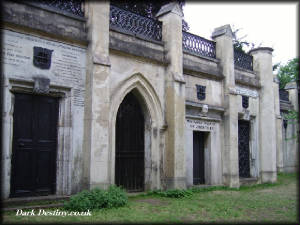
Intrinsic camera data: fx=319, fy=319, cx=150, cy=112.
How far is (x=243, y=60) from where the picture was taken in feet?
47.4

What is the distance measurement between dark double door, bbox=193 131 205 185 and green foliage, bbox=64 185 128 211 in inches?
179

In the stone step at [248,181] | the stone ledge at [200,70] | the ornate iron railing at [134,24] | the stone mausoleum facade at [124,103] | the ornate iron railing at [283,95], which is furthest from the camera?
the ornate iron railing at [283,95]

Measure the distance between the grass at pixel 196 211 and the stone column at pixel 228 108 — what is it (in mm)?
1951

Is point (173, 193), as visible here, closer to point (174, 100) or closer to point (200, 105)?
point (174, 100)

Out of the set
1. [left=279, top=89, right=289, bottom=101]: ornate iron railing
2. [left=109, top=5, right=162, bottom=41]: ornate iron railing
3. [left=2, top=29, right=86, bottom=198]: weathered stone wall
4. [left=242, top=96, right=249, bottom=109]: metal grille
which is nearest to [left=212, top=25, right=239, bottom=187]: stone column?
[left=242, top=96, right=249, bottom=109]: metal grille

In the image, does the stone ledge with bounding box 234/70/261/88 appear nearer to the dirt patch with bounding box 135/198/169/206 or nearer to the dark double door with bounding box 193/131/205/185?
the dark double door with bounding box 193/131/205/185

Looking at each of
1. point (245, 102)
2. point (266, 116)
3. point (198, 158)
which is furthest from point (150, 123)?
point (266, 116)

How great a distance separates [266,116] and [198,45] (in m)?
4.90

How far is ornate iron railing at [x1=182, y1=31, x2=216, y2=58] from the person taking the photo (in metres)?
11.9

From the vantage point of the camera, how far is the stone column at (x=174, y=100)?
1012 centimetres

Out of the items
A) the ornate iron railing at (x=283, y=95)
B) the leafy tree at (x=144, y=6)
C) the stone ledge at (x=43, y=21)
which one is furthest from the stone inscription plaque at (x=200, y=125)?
the ornate iron railing at (x=283, y=95)

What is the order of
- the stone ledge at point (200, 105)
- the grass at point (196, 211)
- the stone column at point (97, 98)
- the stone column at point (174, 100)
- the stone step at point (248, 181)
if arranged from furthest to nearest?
the stone step at point (248, 181) < the stone ledge at point (200, 105) < the stone column at point (174, 100) < the stone column at point (97, 98) < the grass at point (196, 211)

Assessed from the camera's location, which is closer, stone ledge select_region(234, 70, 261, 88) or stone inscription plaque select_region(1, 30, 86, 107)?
stone inscription plaque select_region(1, 30, 86, 107)

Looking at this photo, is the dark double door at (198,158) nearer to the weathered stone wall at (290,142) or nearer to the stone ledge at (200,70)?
the stone ledge at (200,70)
